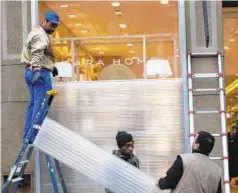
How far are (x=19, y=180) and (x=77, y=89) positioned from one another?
5.56 ft

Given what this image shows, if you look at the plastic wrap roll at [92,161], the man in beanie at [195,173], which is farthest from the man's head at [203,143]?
the plastic wrap roll at [92,161]

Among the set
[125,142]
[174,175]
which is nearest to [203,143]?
[174,175]

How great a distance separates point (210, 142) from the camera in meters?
5.65

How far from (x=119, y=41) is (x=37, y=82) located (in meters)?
1.54

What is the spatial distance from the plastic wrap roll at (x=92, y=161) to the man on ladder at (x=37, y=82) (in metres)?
0.19

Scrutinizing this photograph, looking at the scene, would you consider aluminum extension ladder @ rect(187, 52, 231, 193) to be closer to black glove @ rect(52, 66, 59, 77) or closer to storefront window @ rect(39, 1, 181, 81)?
storefront window @ rect(39, 1, 181, 81)

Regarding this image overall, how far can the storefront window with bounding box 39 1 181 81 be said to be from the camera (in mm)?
8602

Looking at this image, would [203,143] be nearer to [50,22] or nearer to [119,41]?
[50,22]

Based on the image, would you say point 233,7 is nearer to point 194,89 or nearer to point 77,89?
point 194,89

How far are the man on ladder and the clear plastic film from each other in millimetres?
551

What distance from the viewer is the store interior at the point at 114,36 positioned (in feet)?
28.2

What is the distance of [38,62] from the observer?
7547 mm

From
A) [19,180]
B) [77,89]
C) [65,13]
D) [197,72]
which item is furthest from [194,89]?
[19,180]

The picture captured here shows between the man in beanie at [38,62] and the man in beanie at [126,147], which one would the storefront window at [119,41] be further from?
the man in beanie at [126,147]
